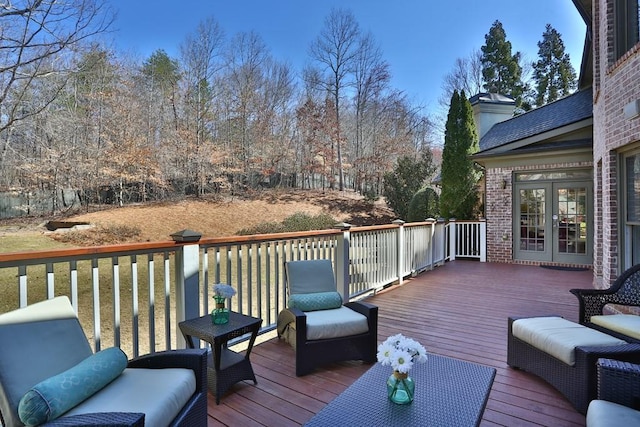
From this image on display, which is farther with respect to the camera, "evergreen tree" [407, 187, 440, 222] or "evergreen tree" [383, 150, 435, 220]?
"evergreen tree" [383, 150, 435, 220]

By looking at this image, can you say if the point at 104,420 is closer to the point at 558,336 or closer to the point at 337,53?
the point at 558,336

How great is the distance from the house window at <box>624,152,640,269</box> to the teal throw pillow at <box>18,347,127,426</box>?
511 cm

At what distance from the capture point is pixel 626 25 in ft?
14.1

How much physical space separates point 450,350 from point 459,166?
7640mm

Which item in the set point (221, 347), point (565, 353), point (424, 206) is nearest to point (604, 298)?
point (565, 353)

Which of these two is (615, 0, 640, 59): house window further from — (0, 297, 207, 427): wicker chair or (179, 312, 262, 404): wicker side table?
(0, 297, 207, 427): wicker chair

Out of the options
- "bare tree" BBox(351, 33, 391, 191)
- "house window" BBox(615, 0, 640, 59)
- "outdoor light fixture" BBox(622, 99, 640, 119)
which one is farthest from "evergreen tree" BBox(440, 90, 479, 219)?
"bare tree" BBox(351, 33, 391, 191)

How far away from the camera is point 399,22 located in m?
16.0

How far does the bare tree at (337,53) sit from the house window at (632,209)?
1477 centimetres

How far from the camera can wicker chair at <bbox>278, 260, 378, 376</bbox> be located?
285 centimetres

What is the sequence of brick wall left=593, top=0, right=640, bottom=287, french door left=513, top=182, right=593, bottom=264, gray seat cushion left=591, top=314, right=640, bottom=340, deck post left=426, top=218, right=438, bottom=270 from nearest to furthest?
gray seat cushion left=591, top=314, right=640, bottom=340, brick wall left=593, top=0, right=640, bottom=287, deck post left=426, top=218, right=438, bottom=270, french door left=513, top=182, right=593, bottom=264

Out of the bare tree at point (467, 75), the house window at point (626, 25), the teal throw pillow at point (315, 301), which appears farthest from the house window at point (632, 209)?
the bare tree at point (467, 75)

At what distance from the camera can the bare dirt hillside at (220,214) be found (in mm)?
12703

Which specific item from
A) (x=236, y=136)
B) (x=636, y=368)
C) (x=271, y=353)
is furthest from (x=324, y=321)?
(x=236, y=136)
